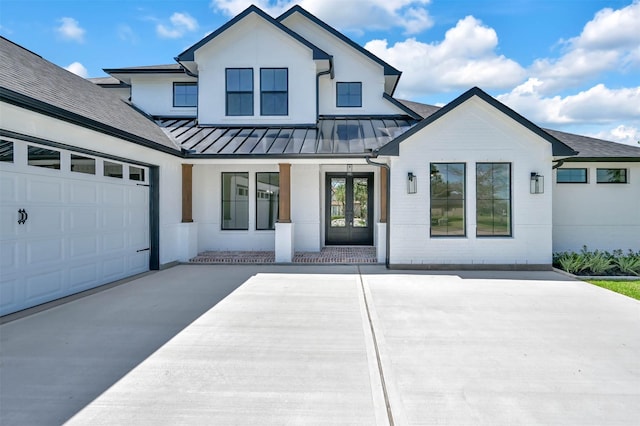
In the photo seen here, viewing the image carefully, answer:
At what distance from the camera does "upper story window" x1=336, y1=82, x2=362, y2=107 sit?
13.2 metres

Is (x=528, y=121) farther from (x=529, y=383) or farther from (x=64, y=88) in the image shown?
(x=64, y=88)

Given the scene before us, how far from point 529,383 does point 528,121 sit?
7.53 meters

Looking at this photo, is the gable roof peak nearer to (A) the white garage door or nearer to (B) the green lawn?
(A) the white garage door

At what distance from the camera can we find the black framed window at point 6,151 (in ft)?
17.2

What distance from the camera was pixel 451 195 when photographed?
367 inches

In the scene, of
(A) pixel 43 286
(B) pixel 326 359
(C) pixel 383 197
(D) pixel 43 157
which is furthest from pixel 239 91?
(B) pixel 326 359

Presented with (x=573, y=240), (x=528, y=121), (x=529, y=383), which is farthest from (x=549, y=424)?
(x=573, y=240)

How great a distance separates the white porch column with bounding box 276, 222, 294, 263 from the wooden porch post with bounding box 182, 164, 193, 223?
303cm

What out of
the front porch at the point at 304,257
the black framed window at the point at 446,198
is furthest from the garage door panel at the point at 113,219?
the black framed window at the point at 446,198

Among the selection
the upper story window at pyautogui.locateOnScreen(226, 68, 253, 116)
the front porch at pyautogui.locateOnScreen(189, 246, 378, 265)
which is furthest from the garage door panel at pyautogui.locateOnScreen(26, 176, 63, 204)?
the upper story window at pyautogui.locateOnScreen(226, 68, 253, 116)

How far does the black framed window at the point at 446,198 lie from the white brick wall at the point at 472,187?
0.16 m

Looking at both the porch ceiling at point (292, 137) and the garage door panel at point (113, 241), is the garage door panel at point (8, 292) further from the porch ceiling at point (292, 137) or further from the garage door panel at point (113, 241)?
the porch ceiling at point (292, 137)

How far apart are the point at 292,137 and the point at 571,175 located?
8.93 meters

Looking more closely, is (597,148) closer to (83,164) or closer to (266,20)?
(266,20)
